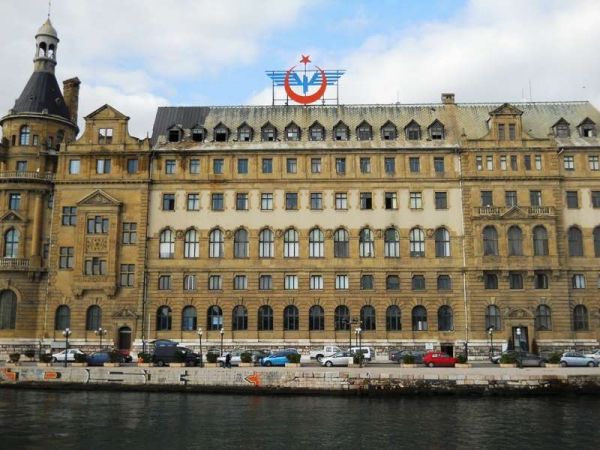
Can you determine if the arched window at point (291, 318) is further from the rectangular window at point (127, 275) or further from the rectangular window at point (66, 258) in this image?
the rectangular window at point (66, 258)

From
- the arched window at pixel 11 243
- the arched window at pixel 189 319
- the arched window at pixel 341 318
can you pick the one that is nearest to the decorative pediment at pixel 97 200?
the arched window at pixel 11 243

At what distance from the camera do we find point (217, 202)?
75438 mm

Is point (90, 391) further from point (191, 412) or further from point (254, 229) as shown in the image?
point (254, 229)

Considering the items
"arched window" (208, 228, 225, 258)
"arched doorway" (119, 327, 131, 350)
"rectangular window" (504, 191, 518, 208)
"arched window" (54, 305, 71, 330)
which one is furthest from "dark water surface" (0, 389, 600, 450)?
"rectangular window" (504, 191, 518, 208)

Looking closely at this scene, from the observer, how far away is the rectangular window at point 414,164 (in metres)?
75.2

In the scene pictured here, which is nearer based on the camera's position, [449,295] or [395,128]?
[449,295]

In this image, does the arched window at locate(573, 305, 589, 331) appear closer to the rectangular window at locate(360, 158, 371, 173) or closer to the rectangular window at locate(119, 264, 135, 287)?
the rectangular window at locate(360, 158, 371, 173)

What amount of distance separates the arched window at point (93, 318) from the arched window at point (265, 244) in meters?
20.4

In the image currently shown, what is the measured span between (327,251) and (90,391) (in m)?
32.1

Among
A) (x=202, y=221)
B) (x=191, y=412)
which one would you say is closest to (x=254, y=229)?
(x=202, y=221)

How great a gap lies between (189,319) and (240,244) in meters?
10.8

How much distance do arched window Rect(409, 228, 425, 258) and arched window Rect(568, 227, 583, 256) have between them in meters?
17.4

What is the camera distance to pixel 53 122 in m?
79.1

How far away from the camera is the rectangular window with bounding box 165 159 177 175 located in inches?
3002
